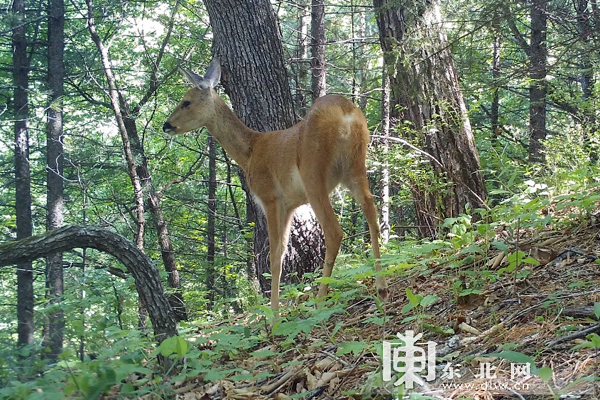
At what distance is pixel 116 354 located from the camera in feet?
9.37

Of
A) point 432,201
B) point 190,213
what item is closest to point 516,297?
point 432,201

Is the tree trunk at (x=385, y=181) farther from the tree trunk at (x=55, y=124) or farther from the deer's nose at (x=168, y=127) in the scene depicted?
the tree trunk at (x=55, y=124)

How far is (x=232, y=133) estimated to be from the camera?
640 centimetres

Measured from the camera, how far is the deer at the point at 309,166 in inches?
204

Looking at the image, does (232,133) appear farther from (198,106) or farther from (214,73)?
(214,73)

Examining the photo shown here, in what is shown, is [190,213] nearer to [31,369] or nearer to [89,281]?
[89,281]

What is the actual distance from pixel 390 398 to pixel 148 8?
48.7 ft

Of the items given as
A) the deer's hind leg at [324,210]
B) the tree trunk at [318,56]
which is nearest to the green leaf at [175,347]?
the deer's hind leg at [324,210]

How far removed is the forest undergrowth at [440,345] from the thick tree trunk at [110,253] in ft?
0.68

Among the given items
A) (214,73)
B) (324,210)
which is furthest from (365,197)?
(214,73)

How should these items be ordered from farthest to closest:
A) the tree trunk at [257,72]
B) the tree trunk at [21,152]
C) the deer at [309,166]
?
the tree trunk at [21,152]
the tree trunk at [257,72]
the deer at [309,166]

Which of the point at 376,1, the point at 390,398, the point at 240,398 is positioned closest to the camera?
the point at 390,398
